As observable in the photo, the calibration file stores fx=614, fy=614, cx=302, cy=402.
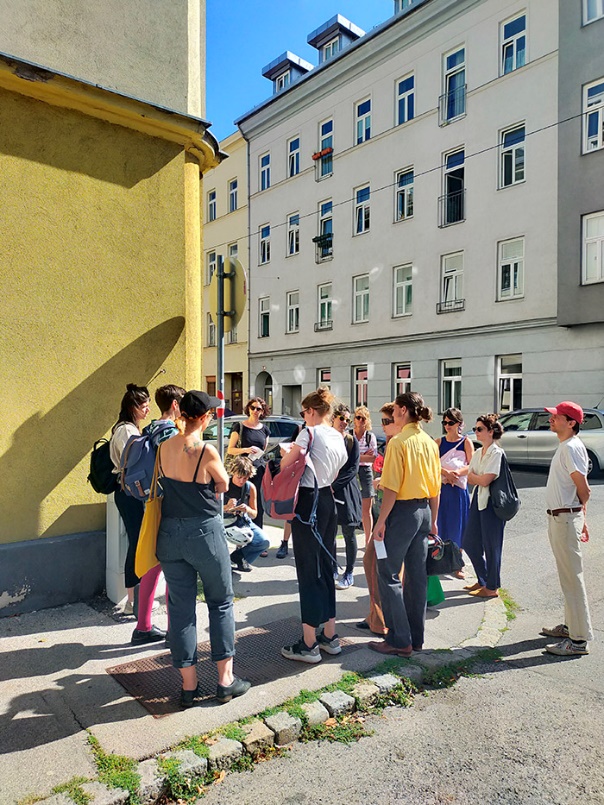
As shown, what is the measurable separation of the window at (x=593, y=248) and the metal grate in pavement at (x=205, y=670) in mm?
15983

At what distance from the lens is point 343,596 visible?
5.60m

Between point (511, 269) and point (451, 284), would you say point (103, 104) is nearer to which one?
point (511, 269)

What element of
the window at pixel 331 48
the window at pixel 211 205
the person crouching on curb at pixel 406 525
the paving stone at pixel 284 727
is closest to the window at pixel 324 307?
the window at pixel 211 205

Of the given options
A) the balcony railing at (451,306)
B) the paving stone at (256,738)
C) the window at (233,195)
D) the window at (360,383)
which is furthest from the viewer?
the window at (233,195)

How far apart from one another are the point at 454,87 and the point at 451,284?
670cm

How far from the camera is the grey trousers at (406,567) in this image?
13.7 feet

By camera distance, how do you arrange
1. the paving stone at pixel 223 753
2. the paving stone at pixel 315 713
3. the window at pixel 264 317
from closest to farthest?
the paving stone at pixel 223 753 → the paving stone at pixel 315 713 → the window at pixel 264 317

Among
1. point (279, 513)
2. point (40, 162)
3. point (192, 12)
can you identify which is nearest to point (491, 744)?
point (279, 513)

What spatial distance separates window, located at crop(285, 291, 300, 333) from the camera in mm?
27141

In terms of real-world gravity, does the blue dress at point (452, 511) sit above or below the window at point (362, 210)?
below

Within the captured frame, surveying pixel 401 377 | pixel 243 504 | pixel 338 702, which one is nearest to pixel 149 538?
pixel 338 702

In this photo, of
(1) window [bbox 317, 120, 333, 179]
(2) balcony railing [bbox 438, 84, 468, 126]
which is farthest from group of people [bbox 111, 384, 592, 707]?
(1) window [bbox 317, 120, 333, 179]

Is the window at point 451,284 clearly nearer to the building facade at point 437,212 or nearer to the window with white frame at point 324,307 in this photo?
the building facade at point 437,212

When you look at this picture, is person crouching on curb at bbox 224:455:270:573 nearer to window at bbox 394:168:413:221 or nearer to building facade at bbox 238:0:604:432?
building facade at bbox 238:0:604:432
